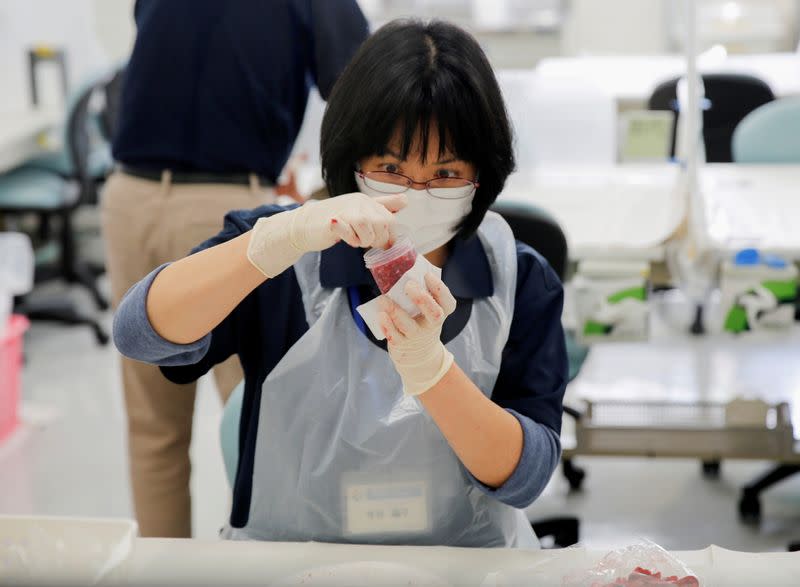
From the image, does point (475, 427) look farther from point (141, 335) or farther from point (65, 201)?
point (65, 201)

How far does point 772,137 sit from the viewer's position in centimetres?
329

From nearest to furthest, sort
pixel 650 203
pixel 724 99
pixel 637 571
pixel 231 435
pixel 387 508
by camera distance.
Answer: pixel 637 571 → pixel 387 508 → pixel 231 435 → pixel 650 203 → pixel 724 99

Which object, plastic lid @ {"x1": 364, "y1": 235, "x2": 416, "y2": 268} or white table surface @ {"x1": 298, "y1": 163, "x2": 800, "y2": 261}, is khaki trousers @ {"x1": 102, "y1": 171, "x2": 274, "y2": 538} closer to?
white table surface @ {"x1": 298, "y1": 163, "x2": 800, "y2": 261}

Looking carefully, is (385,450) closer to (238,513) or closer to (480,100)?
(238,513)

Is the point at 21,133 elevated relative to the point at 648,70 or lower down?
lower down

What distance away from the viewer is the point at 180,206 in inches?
79.8

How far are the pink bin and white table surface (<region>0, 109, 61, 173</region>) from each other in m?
1.21

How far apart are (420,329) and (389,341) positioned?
0.04m

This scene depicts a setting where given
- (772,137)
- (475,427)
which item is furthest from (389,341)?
(772,137)

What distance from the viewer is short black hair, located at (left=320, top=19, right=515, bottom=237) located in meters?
1.19

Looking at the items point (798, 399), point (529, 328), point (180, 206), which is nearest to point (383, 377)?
point (529, 328)

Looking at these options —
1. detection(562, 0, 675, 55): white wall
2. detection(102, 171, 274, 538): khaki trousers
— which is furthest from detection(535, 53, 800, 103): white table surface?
detection(102, 171, 274, 538): khaki trousers

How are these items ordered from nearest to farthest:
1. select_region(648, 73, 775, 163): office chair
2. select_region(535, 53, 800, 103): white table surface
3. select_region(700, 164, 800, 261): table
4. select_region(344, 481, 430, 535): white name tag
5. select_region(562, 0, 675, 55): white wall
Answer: select_region(344, 481, 430, 535): white name tag → select_region(700, 164, 800, 261): table → select_region(648, 73, 775, 163): office chair → select_region(535, 53, 800, 103): white table surface → select_region(562, 0, 675, 55): white wall

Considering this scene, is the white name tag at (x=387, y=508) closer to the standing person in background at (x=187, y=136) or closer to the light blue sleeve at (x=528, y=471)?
the light blue sleeve at (x=528, y=471)
